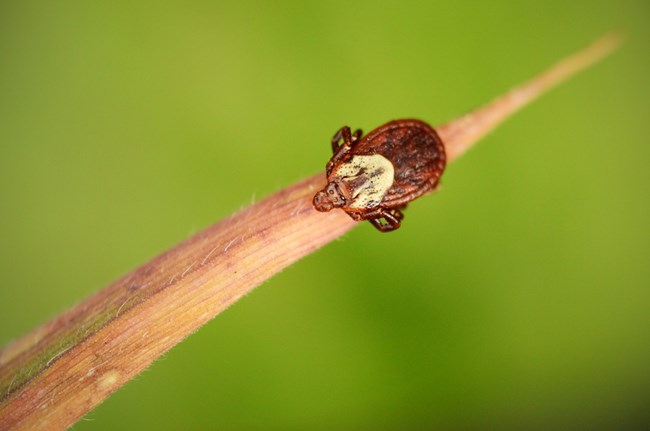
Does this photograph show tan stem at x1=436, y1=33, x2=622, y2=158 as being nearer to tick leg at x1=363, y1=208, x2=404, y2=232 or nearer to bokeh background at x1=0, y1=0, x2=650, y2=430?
tick leg at x1=363, y1=208, x2=404, y2=232

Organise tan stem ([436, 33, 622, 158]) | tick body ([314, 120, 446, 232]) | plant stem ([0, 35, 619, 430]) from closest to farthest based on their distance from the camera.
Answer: plant stem ([0, 35, 619, 430])
tan stem ([436, 33, 622, 158])
tick body ([314, 120, 446, 232])

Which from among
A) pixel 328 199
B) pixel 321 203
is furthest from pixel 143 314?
pixel 328 199

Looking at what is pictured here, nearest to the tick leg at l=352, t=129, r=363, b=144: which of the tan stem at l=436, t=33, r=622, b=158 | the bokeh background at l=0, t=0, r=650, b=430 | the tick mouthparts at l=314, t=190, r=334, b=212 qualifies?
the bokeh background at l=0, t=0, r=650, b=430

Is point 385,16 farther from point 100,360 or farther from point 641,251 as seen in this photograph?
point 100,360

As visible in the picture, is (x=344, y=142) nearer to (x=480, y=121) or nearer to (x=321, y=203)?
→ (x=321, y=203)

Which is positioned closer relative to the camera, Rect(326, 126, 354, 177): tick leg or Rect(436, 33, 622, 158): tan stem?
Rect(436, 33, 622, 158): tan stem

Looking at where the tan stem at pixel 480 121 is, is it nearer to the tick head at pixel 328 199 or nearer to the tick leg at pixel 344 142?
the tick head at pixel 328 199
